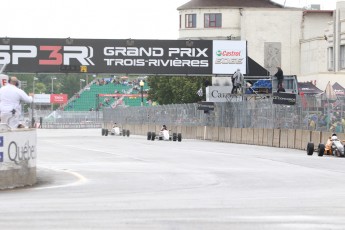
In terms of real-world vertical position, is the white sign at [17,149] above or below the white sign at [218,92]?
below

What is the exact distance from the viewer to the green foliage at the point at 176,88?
121062mm

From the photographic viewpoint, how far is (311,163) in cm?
2802

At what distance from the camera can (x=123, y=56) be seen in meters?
62.5

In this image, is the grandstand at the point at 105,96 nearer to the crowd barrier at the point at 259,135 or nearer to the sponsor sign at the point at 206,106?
the crowd barrier at the point at 259,135

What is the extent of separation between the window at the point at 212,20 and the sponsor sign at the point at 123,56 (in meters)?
55.2

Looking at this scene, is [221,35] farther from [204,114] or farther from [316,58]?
[204,114]

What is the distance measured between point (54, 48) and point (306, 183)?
4382 centimetres

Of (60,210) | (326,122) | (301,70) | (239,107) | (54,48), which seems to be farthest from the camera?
(301,70)

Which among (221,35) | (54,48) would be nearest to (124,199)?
(54,48)

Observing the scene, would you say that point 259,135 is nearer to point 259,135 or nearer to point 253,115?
point 259,135

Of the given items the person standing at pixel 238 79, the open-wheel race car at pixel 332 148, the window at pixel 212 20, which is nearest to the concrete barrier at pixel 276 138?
the open-wheel race car at pixel 332 148

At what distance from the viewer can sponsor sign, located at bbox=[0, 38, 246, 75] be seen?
61.5 metres

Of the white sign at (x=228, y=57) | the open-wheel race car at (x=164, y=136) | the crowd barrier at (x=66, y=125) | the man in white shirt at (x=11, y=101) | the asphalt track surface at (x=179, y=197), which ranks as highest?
the white sign at (x=228, y=57)

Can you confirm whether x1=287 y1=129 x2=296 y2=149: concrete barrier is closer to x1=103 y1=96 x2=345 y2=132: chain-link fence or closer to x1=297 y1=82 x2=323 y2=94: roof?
x1=103 y1=96 x2=345 y2=132: chain-link fence
